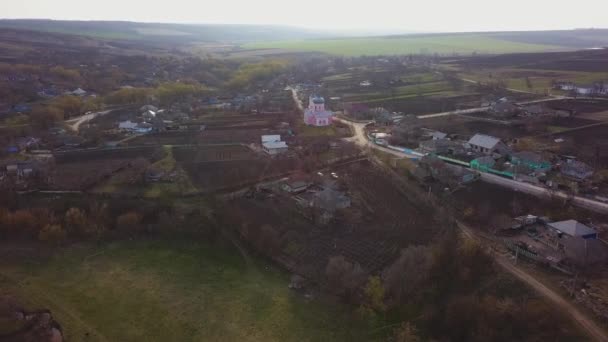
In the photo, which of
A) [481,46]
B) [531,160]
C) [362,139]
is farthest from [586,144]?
[481,46]

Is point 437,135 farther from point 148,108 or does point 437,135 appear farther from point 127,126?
point 148,108

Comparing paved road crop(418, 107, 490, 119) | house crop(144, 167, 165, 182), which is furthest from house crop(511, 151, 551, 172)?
house crop(144, 167, 165, 182)

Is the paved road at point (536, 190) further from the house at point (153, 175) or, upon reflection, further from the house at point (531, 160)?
the house at point (153, 175)

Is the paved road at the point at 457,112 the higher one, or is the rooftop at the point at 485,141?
the paved road at the point at 457,112

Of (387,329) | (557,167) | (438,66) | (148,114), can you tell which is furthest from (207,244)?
(438,66)

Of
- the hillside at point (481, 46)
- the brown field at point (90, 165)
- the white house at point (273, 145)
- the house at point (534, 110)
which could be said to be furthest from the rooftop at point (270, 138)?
the hillside at point (481, 46)

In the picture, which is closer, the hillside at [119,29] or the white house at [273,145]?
the white house at [273,145]
